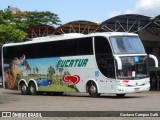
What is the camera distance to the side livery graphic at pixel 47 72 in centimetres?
2786

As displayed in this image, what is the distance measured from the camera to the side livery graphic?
27.9 m

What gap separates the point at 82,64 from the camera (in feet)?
88.1

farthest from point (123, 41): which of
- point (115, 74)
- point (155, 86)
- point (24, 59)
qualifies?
point (155, 86)

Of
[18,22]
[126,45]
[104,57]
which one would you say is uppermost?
[18,22]

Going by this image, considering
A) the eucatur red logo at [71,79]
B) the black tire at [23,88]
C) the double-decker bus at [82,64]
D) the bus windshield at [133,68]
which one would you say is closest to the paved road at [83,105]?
the bus windshield at [133,68]

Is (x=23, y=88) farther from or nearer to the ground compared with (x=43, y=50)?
nearer to the ground

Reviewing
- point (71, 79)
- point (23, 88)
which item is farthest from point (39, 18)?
point (71, 79)

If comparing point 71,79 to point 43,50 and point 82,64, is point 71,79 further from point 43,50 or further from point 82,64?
point 43,50

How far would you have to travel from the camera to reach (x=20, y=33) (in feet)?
133

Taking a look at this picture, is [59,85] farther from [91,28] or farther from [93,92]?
[91,28]

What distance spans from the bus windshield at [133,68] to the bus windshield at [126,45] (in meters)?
0.35

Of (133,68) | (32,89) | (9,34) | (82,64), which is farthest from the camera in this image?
(9,34)

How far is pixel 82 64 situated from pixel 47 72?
3544 millimetres

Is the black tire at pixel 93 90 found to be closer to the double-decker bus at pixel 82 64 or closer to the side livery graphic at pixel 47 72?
the double-decker bus at pixel 82 64
